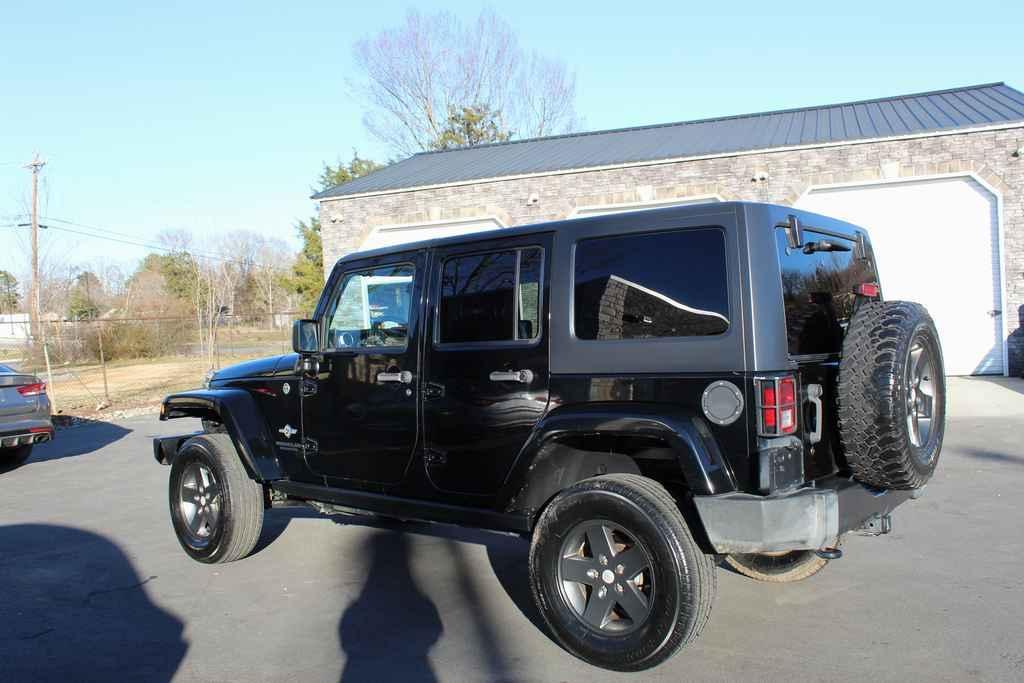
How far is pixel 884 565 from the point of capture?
5066mm

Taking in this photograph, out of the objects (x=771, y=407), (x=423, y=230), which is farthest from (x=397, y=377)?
(x=423, y=230)

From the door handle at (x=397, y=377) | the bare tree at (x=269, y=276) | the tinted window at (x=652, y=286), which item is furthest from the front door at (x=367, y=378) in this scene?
the bare tree at (x=269, y=276)

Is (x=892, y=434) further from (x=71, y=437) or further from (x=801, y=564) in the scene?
(x=71, y=437)

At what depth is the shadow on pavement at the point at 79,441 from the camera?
36.5ft

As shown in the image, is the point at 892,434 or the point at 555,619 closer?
the point at 892,434

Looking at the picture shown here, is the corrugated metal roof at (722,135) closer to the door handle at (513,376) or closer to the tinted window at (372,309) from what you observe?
the tinted window at (372,309)

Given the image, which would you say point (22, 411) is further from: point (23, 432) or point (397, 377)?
point (397, 377)

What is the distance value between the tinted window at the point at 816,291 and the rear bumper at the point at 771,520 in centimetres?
69

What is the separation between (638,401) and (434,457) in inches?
49.9

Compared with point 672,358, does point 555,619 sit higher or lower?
lower

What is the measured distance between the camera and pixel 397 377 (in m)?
4.57

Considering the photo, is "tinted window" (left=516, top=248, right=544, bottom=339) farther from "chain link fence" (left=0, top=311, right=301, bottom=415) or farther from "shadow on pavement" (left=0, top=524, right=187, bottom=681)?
"chain link fence" (left=0, top=311, right=301, bottom=415)

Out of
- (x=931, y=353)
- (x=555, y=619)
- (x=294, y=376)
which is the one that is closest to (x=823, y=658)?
(x=555, y=619)

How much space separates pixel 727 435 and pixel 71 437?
12.3 metres
